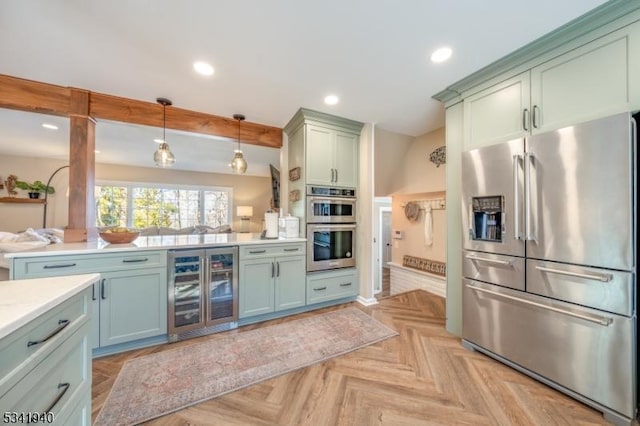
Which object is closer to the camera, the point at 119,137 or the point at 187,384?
the point at 187,384

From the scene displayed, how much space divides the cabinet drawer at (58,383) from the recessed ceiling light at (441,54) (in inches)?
108

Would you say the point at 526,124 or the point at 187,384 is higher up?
the point at 526,124

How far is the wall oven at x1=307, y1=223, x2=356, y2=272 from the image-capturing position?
2999 millimetres

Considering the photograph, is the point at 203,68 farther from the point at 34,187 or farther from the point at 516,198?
the point at 34,187

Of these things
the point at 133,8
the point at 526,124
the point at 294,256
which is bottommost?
the point at 294,256

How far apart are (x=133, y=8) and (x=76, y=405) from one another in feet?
6.99

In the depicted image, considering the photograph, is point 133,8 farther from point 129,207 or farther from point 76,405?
point 129,207

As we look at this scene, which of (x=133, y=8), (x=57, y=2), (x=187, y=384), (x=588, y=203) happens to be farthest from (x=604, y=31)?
(x=187, y=384)

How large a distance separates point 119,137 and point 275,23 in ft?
12.9

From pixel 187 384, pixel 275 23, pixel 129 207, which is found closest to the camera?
pixel 275 23

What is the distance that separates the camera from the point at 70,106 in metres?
2.41

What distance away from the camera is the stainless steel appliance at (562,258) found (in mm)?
1354

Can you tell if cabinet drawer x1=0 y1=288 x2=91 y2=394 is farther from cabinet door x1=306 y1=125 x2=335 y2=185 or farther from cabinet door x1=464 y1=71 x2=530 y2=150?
cabinet door x1=464 y1=71 x2=530 y2=150

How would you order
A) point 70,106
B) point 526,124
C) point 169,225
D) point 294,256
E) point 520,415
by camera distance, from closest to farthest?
point 520,415
point 526,124
point 70,106
point 294,256
point 169,225
